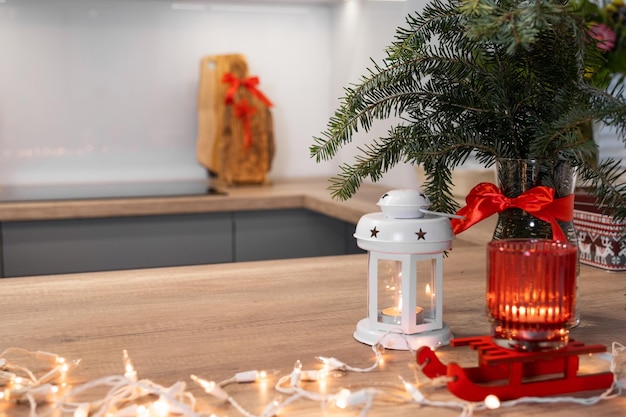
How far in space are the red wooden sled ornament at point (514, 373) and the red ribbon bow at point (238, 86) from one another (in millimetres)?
2124

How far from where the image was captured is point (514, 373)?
2.16 ft

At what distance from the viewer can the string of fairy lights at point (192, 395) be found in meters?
0.63

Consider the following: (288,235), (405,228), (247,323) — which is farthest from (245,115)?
(405,228)

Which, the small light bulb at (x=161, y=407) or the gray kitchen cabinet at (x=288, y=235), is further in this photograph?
the gray kitchen cabinet at (x=288, y=235)

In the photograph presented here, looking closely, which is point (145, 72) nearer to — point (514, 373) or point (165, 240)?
point (165, 240)

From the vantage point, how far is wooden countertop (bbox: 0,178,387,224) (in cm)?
216

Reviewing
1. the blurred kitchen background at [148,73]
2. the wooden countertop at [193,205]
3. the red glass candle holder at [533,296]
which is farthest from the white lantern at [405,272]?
the blurred kitchen background at [148,73]

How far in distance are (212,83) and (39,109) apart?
0.63 m

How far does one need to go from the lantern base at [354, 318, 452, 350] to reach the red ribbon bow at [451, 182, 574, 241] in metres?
0.12

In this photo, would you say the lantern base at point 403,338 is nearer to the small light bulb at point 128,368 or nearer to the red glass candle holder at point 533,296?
the red glass candle holder at point 533,296

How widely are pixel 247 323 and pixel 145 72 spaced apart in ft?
6.89

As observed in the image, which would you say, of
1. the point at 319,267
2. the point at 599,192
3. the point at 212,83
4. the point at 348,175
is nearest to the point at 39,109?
the point at 212,83

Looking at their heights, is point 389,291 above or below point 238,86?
below

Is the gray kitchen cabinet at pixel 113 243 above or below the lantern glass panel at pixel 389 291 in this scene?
below
